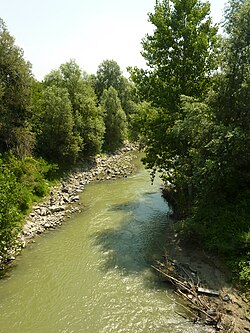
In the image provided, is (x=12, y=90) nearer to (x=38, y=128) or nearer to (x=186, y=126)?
(x=38, y=128)

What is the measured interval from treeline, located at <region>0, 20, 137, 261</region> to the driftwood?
8.31 metres

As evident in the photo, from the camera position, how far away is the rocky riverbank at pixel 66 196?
19.4 metres

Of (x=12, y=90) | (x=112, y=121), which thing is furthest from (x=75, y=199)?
(x=112, y=121)

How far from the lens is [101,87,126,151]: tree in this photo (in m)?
46.2

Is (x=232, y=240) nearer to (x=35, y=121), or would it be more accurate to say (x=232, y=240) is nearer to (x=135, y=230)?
(x=135, y=230)

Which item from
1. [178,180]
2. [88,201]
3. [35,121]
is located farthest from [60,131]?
[178,180]

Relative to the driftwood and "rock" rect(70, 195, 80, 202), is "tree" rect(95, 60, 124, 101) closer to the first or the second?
"rock" rect(70, 195, 80, 202)

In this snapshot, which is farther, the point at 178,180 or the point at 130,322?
the point at 178,180

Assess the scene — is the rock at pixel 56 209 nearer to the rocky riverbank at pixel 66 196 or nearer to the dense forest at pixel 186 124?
the rocky riverbank at pixel 66 196

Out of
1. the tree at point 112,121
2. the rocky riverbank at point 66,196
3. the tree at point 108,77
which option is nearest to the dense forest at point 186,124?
the rocky riverbank at point 66,196

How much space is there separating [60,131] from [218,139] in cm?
2079

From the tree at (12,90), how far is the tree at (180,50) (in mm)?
11324

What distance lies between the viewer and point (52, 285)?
14.0 metres

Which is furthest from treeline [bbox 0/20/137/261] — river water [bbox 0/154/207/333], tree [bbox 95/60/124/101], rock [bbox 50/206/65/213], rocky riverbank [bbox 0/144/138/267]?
tree [bbox 95/60/124/101]
